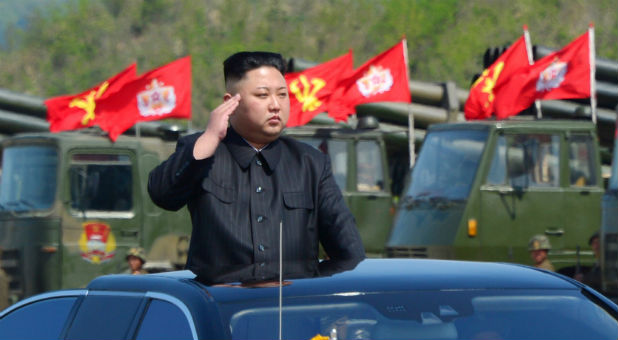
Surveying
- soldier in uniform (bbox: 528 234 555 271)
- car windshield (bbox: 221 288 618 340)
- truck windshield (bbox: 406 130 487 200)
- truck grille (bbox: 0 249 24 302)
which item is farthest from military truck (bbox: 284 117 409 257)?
car windshield (bbox: 221 288 618 340)

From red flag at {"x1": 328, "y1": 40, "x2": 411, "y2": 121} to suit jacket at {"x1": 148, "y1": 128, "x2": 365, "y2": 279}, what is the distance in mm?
15597

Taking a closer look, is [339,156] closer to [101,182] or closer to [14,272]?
[101,182]

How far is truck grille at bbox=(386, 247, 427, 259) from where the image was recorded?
1639cm

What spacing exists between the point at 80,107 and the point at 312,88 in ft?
11.1

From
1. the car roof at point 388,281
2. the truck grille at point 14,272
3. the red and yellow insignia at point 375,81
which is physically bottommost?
the truck grille at point 14,272

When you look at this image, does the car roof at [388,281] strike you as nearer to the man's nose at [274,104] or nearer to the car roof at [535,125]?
the man's nose at [274,104]

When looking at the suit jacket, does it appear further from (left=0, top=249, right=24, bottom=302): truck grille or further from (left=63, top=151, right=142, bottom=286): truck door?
(left=0, top=249, right=24, bottom=302): truck grille

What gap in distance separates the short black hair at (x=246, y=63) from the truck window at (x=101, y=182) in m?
13.2

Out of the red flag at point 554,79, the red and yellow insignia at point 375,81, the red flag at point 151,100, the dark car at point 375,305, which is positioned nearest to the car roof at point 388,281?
the dark car at point 375,305

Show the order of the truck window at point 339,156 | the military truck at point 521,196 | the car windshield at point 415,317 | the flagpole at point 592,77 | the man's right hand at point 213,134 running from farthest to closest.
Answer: the truck window at point 339,156 < the flagpole at point 592,77 < the military truck at point 521,196 < the man's right hand at point 213,134 < the car windshield at point 415,317

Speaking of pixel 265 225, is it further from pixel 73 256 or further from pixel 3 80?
pixel 3 80

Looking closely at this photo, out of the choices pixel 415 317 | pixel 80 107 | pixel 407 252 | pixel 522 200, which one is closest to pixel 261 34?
pixel 80 107

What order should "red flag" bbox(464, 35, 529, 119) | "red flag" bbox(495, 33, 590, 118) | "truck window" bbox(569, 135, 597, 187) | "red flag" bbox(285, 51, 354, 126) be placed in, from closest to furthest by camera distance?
"truck window" bbox(569, 135, 597, 187), "red flag" bbox(495, 33, 590, 118), "red flag" bbox(464, 35, 529, 119), "red flag" bbox(285, 51, 354, 126)

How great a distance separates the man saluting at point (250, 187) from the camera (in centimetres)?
470
